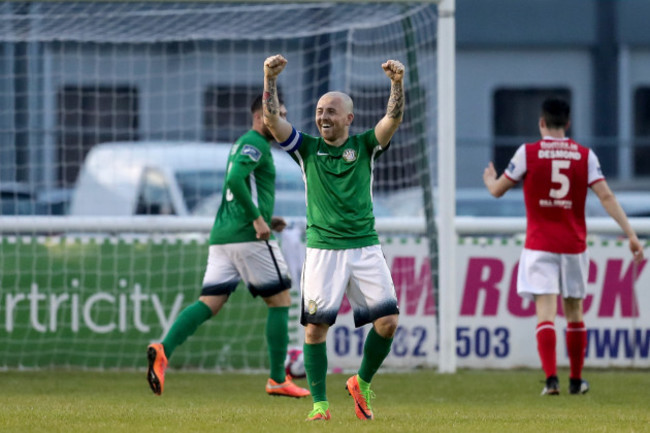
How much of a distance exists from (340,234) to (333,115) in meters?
0.60

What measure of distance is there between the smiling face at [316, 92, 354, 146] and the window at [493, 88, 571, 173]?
16.3 m

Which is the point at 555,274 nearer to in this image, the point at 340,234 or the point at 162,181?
the point at 340,234

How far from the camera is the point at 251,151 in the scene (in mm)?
8883

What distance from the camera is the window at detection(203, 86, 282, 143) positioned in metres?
17.3

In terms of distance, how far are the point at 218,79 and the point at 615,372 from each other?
687 cm

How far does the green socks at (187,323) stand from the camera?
903 centimetres

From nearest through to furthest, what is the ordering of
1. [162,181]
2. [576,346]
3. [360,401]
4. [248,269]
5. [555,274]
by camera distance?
[360,401] < [248,269] < [555,274] < [576,346] < [162,181]

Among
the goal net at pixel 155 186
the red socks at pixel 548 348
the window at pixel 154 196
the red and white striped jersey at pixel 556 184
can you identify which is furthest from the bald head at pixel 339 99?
the window at pixel 154 196

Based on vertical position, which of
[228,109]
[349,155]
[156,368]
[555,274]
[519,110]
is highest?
[519,110]

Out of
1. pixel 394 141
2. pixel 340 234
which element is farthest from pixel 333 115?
pixel 394 141

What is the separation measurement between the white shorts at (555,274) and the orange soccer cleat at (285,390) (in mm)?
1572

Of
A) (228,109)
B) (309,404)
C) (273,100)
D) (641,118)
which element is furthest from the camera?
(641,118)

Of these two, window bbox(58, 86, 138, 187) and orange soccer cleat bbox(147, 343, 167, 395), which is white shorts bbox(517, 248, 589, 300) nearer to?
orange soccer cleat bbox(147, 343, 167, 395)

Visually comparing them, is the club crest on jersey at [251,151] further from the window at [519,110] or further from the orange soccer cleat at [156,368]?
the window at [519,110]
